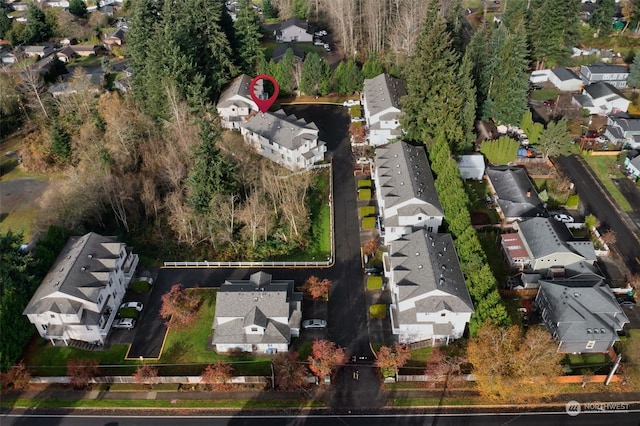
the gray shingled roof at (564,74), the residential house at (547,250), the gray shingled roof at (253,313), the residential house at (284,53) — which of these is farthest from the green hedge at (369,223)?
the gray shingled roof at (564,74)

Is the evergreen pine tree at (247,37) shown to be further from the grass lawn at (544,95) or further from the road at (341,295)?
the grass lawn at (544,95)

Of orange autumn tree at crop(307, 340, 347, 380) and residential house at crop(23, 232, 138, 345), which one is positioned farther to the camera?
residential house at crop(23, 232, 138, 345)

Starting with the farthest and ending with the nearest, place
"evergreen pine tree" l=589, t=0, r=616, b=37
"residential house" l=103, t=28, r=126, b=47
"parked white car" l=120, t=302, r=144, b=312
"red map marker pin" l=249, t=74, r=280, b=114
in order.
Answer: "residential house" l=103, t=28, r=126, b=47
"evergreen pine tree" l=589, t=0, r=616, b=37
"red map marker pin" l=249, t=74, r=280, b=114
"parked white car" l=120, t=302, r=144, b=312

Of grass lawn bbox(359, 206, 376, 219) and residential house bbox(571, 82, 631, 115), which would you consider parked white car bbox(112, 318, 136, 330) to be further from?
residential house bbox(571, 82, 631, 115)

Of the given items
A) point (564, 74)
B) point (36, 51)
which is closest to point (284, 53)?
point (564, 74)

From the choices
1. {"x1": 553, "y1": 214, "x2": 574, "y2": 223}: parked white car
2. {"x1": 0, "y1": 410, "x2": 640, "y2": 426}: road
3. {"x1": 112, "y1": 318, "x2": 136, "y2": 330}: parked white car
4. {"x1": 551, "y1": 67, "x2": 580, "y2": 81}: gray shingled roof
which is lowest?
{"x1": 0, "y1": 410, "x2": 640, "y2": 426}: road

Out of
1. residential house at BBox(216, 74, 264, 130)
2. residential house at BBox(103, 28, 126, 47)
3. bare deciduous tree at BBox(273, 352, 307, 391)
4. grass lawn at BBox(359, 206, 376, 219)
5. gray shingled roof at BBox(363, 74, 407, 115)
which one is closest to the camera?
bare deciduous tree at BBox(273, 352, 307, 391)

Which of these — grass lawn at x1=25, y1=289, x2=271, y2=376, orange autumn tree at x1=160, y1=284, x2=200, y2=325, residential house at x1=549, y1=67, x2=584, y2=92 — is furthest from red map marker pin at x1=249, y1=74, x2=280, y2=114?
residential house at x1=549, y1=67, x2=584, y2=92

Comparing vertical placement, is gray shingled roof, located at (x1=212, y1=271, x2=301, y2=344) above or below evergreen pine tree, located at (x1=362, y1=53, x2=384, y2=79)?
below
